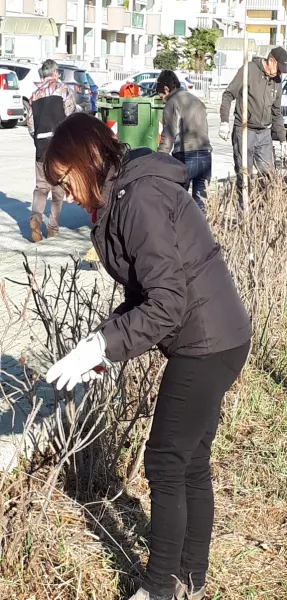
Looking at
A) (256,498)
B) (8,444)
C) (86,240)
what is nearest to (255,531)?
(256,498)

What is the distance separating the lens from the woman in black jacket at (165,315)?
252cm

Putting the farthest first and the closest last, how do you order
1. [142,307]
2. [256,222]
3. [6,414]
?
[256,222] < [6,414] < [142,307]

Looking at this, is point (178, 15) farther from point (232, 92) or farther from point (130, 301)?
point (130, 301)

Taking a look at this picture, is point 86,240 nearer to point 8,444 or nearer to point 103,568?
point 8,444

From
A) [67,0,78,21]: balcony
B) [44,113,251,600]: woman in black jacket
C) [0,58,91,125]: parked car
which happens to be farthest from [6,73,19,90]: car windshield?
[67,0,78,21]: balcony

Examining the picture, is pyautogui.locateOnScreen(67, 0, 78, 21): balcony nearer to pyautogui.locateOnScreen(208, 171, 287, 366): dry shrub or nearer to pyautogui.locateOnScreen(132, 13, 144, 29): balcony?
pyautogui.locateOnScreen(132, 13, 144, 29): balcony

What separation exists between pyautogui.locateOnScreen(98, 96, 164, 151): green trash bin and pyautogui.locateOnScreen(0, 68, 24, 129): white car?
512 inches

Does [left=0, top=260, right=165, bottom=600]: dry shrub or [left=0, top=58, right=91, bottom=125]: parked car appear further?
[left=0, top=58, right=91, bottom=125]: parked car

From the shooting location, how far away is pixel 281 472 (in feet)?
13.0

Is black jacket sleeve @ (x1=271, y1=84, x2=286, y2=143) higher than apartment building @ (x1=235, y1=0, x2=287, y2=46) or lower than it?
lower

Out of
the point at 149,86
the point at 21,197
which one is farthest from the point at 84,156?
the point at 149,86

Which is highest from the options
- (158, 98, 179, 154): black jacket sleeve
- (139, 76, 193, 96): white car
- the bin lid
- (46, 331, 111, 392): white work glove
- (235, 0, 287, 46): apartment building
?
(235, 0, 287, 46): apartment building

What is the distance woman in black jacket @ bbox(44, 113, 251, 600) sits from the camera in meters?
2.52

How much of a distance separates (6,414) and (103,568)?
1.34 m
